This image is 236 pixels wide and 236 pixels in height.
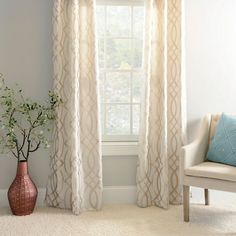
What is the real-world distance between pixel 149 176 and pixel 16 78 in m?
1.56

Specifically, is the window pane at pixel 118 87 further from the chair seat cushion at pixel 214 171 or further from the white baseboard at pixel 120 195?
the chair seat cushion at pixel 214 171

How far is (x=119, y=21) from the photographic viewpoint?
3539 millimetres

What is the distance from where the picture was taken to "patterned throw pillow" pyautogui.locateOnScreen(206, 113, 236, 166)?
302 centimetres

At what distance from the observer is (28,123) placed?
11.1 feet

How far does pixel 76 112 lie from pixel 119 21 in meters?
1.05

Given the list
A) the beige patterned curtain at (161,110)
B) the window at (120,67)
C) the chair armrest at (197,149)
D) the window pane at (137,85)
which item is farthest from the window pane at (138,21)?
the chair armrest at (197,149)

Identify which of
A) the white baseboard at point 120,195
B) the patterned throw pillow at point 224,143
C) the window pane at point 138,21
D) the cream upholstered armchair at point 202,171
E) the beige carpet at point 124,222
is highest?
the window pane at point 138,21

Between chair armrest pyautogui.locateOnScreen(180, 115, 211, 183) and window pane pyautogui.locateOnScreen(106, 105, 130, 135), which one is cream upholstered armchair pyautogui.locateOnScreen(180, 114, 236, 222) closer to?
chair armrest pyautogui.locateOnScreen(180, 115, 211, 183)

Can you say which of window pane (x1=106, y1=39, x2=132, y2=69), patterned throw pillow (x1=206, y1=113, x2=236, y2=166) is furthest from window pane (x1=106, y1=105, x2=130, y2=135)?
patterned throw pillow (x1=206, y1=113, x2=236, y2=166)

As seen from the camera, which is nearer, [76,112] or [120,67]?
[76,112]

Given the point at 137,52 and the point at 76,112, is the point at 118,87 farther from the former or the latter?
the point at 76,112

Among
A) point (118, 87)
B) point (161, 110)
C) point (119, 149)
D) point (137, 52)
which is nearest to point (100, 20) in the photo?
point (137, 52)

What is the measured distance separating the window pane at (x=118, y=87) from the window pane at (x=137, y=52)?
0.14m

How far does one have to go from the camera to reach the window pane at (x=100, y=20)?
3.50 metres
